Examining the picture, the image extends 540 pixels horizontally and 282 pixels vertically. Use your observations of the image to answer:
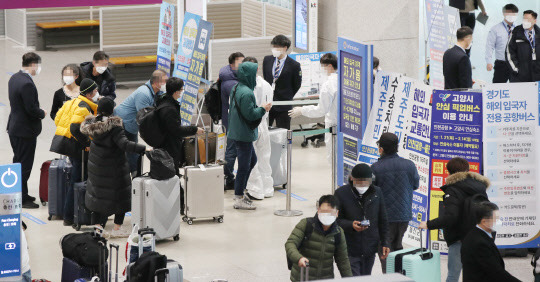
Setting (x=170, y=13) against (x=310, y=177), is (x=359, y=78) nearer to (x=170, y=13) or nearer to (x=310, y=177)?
(x=310, y=177)

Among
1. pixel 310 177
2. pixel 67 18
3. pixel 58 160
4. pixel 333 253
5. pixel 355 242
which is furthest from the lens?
pixel 67 18

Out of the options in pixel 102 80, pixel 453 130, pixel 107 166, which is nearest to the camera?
pixel 453 130

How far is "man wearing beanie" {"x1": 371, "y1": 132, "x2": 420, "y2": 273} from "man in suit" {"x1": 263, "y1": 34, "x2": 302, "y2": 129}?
4.47m

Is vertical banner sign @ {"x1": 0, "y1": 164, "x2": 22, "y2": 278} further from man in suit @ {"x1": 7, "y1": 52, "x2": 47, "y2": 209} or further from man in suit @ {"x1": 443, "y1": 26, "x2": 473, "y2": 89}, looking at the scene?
man in suit @ {"x1": 443, "y1": 26, "x2": 473, "y2": 89}

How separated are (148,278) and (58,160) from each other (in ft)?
12.5

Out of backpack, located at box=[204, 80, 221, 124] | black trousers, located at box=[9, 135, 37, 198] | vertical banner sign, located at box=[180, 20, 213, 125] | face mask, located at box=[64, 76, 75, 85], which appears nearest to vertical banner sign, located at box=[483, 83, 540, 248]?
backpack, located at box=[204, 80, 221, 124]

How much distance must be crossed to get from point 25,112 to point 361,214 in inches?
184

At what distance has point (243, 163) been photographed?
33.9 feet

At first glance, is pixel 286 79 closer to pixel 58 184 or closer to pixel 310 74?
pixel 310 74

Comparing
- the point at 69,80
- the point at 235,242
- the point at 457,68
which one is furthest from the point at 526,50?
the point at 69,80

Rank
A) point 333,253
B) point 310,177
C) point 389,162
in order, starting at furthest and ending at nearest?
1. point 310,177
2. point 389,162
3. point 333,253

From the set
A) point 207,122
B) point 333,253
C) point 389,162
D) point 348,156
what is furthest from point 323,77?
point 333,253

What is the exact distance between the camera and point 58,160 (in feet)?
33.3

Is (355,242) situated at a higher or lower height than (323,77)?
lower
